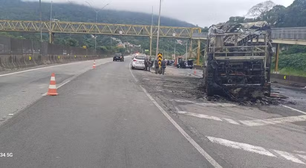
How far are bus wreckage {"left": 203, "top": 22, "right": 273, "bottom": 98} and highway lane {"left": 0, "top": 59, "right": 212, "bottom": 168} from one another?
15.8ft

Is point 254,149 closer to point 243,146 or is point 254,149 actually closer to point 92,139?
point 243,146

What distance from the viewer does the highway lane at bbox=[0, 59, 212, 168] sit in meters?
6.35

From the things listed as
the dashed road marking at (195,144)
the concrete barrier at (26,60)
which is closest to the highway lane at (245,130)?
the dashed road marking at (195,144)

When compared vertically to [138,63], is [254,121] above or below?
below

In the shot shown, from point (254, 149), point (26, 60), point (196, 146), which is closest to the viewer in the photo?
point (196, 146)

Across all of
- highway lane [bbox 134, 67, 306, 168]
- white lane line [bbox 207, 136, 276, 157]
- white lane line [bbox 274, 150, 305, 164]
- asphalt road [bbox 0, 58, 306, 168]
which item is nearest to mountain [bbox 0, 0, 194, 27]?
highway lane [bbox 134, 67, 306, 168]

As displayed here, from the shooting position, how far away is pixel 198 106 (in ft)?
45.7

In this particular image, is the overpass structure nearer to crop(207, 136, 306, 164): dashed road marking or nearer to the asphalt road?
the asphalt road

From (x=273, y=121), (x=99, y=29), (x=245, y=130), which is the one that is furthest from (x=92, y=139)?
(x=99, y=29)

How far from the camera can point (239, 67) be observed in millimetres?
15805

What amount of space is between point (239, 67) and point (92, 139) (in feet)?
31.3

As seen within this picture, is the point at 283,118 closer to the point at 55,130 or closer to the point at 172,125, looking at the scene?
the point at 172,125

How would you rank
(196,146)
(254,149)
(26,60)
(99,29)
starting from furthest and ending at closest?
1. (99,29)
2. (26,60)
3. (254,149)
4. (196,146)

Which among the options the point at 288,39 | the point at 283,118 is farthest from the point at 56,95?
the point at 288,39
